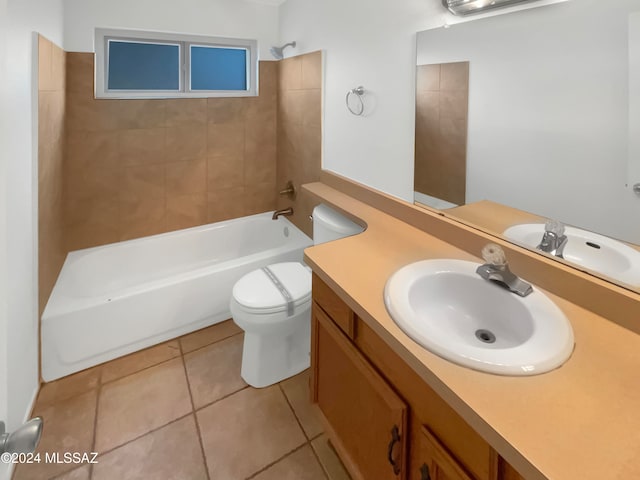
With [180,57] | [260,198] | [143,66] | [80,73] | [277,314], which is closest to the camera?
[277,314]

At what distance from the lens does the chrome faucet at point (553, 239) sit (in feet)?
3.53

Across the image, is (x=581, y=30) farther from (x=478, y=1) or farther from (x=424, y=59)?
(x=424, y=59)

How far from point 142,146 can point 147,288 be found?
1.10 metres

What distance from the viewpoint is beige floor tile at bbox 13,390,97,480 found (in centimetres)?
145

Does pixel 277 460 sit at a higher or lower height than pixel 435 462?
lower

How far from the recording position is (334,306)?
121 centimetres

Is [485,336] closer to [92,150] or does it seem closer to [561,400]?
[561,400]

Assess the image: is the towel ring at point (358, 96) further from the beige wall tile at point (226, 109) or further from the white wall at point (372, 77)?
the beige wall tile at point (226, 109)

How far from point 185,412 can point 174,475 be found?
12.9 inches

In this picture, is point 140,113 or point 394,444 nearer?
point 394,444

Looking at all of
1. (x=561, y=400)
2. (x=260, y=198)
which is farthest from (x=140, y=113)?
(x=561, y=400)

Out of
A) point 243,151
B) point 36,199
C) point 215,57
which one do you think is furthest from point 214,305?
point 215,57

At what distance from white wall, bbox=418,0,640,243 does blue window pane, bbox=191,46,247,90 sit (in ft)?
6.72

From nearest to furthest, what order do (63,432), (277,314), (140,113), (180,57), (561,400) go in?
(561,400)
(63,432)
(277,314)
(140,113)
(180,57)
